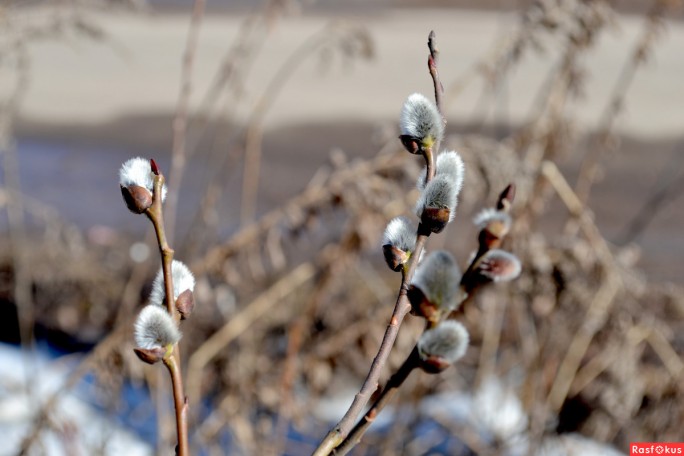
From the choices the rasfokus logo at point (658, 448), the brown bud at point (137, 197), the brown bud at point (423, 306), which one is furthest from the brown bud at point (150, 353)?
the rasfokus logo at point (658, 448)

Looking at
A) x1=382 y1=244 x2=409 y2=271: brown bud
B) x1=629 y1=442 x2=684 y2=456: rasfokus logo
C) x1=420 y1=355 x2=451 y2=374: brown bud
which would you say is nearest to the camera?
x1=420 y1=355 x2=451 y2=374: brown bud

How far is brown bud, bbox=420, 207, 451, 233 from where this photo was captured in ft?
2.88

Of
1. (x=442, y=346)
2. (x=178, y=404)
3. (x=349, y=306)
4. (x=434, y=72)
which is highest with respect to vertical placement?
(x=434, y=72)

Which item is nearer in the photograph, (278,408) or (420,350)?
(420,350)

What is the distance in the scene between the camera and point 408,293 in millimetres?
841

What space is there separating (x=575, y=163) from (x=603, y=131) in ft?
21.0

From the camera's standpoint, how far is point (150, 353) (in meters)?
0.86

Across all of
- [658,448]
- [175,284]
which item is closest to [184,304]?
[175,284]

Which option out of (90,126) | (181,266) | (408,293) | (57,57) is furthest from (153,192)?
(57,57)

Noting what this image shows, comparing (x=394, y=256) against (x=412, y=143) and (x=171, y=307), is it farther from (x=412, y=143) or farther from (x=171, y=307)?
(x=171, y=307)

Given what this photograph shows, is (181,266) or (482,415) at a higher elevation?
(181,266)

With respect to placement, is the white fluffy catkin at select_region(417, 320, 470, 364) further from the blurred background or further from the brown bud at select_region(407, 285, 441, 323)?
the blurred background

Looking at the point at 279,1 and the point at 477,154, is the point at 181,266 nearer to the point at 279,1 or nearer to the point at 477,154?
the point at 477,154

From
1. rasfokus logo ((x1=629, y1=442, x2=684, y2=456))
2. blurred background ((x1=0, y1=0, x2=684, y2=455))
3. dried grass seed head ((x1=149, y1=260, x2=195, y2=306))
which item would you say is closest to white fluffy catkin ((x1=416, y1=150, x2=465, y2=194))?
dried grass seed head ((x1=149, y1=260, x2=195, y2=306))
